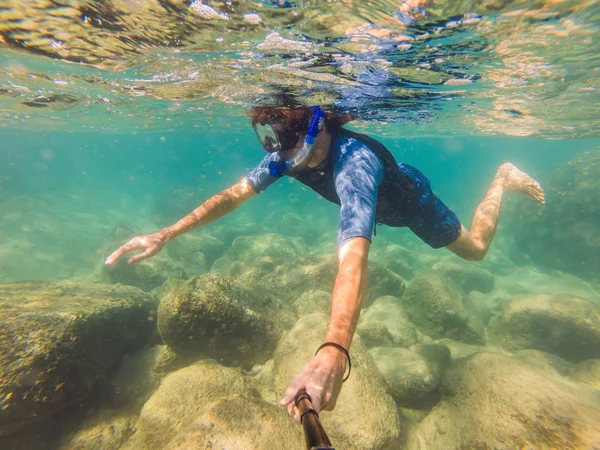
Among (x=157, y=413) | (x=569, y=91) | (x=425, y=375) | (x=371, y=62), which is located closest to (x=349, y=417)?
(x=425, y=375)

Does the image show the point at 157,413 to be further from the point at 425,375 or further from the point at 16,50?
the point at 16,50

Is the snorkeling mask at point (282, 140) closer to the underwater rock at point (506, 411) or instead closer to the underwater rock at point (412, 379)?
the underwater rock at point (412, 379)

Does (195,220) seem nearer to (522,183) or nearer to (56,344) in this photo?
(56,344)

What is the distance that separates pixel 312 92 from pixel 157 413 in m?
9.40

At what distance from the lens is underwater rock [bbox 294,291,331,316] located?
789 cm

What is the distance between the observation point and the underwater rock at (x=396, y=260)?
50.4 ft

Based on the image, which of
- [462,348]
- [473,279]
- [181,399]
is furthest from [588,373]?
[181,399]

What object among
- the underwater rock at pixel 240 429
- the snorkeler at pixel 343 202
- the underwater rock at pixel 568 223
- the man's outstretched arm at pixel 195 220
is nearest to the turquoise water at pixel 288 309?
the underwater rock at pixel 240 429

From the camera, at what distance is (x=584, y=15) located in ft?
17.7

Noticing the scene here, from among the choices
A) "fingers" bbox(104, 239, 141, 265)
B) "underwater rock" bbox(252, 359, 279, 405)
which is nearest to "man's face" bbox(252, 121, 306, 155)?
"fingers" bbox(104, 239, 141, 265)

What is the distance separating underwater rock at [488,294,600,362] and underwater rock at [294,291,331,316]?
5244 mm

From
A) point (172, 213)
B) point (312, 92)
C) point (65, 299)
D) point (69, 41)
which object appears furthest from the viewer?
point (172, 213)

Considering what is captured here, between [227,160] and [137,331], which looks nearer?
[137,331]

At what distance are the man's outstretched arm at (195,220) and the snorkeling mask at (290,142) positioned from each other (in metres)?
0.72
